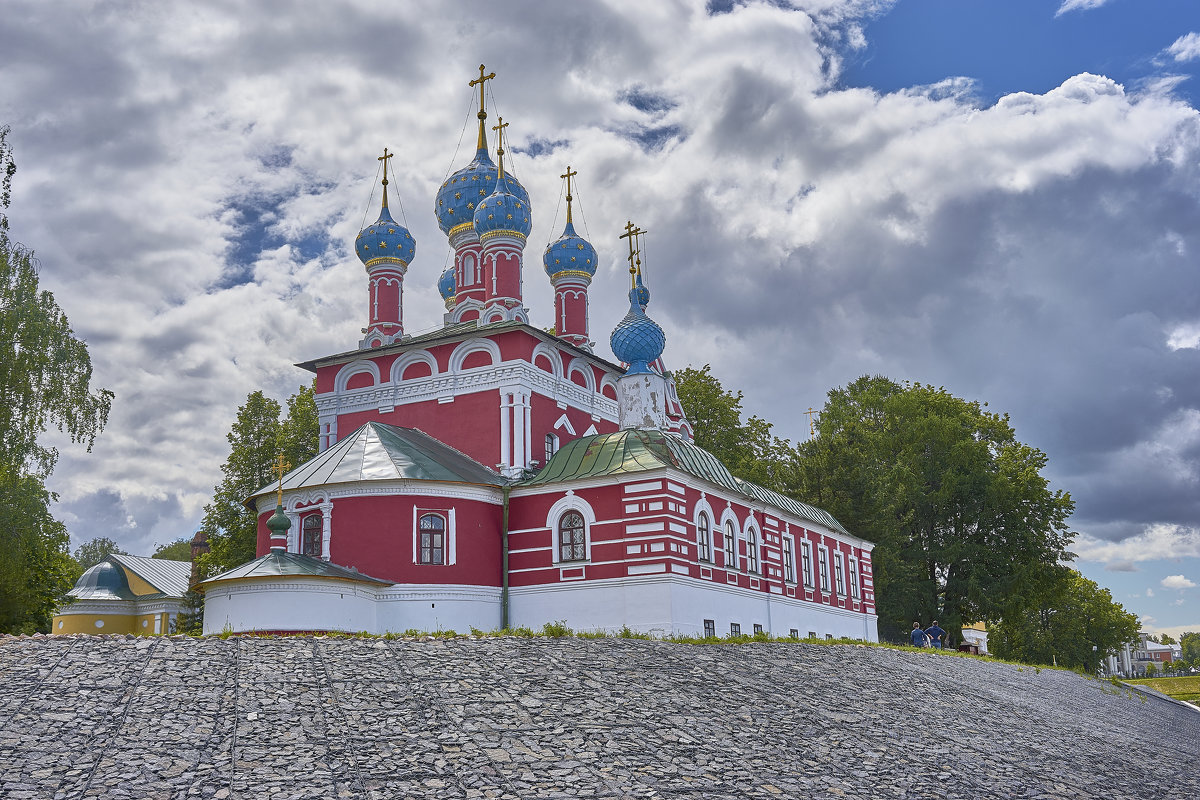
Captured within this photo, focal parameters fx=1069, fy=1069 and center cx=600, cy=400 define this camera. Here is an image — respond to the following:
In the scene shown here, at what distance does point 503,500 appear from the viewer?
72.9 ft

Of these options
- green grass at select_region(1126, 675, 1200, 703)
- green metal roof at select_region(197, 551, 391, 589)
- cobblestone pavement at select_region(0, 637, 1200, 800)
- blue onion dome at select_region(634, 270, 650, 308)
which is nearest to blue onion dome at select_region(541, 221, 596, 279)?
blue onion dome at select_region(634, 270, 650, 308)

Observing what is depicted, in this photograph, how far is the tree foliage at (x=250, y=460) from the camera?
29609 millimetres

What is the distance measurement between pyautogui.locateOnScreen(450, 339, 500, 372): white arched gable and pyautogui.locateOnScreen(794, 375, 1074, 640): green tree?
12.7 m

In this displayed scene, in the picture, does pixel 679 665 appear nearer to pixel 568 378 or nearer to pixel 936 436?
pixel 568 378

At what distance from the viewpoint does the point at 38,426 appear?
17.8 m

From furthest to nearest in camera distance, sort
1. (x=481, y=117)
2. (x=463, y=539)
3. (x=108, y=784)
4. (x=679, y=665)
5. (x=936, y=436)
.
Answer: (x=936, y=436)
(x=481, y=117)
(x=463, y=539)
(x=679, y=665)
(x=108, y=784)

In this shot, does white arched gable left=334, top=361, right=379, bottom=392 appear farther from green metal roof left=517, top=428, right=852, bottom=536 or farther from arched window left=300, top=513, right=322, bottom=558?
green metal roof left=517, top=428, right=852, bottom=536

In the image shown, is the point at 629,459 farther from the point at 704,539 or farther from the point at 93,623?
the point at 93,623

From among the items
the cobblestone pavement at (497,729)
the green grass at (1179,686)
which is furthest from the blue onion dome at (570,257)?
the green grass at (1179,686)

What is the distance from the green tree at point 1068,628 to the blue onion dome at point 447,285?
794 inches

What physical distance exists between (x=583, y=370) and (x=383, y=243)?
22.3ft

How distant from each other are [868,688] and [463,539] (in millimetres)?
9099

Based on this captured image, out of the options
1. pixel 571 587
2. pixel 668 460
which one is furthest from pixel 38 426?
pixel 668 460

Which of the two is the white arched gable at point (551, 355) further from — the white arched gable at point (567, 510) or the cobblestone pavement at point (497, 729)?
the cobblestone pavement at point (497, 729)
